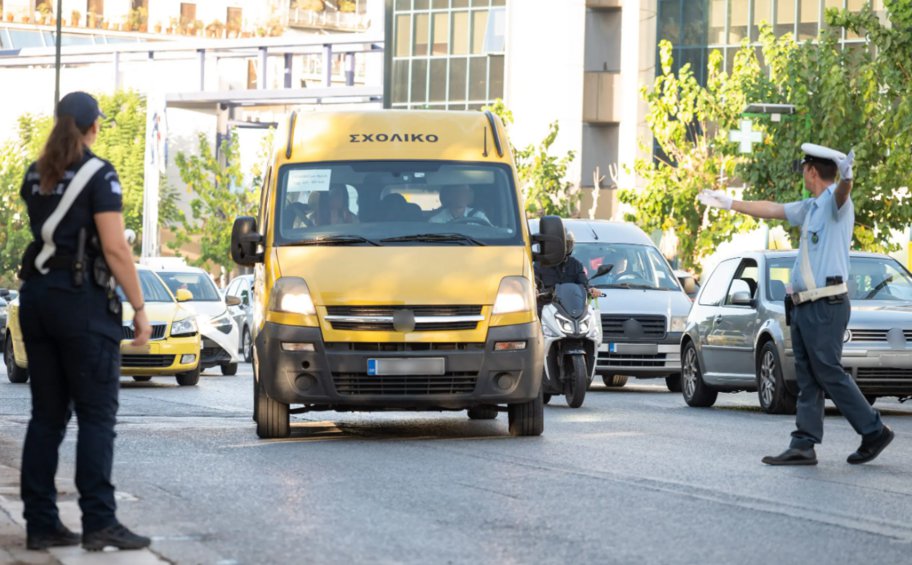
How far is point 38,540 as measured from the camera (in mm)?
8164

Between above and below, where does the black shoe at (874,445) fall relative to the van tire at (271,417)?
above

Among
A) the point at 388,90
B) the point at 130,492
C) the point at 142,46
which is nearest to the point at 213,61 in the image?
the point at 142,46

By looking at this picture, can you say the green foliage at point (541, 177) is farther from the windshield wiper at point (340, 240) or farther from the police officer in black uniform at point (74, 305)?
the police officer in black uniform at point (74, 305)

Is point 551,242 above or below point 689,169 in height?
below

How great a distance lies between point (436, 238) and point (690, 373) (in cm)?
751

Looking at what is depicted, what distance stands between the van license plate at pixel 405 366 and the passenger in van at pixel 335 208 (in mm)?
1274

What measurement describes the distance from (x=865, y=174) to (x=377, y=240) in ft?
78.3

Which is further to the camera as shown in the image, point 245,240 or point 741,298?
point 741,298

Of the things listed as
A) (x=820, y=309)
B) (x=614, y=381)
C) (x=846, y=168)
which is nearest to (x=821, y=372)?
(x=820, y=309)

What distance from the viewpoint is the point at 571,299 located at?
20469 millimetres

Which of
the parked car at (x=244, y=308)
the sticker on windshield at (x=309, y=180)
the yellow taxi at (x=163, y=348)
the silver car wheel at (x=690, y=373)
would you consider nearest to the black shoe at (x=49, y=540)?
the sticker on windshield at (x=309, y=180)

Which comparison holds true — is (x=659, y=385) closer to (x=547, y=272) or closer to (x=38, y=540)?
(x=547, y=272)

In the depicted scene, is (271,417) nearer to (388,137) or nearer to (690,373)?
(388,137)

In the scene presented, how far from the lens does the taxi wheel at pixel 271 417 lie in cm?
1451
